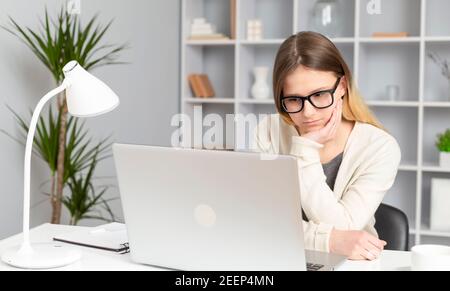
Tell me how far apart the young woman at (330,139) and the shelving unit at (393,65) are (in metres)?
1.88

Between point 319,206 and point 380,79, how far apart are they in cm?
254

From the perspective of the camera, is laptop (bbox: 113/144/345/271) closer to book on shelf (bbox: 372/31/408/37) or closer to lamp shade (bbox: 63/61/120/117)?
lamp shade (bbox: 63/61/120/117)

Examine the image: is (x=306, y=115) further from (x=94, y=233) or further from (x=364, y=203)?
(x=94, y=233)

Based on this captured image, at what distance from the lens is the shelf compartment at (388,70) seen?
4039 mm

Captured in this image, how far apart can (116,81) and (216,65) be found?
3.65ft

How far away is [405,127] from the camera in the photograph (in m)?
4.10

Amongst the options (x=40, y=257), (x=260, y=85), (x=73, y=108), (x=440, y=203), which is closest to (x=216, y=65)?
(x=260, y=85)

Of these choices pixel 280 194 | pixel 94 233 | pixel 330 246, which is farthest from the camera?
pixel 94 233

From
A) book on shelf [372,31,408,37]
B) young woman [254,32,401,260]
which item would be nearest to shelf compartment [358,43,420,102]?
book on shelf [372,31,408,37]

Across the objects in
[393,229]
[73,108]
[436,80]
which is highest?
[436,80]

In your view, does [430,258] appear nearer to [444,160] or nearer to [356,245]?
[356,245]

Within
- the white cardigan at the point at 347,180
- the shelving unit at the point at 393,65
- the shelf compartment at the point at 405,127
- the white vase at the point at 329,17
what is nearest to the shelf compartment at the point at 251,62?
the shelving unit at the point at 393,65
